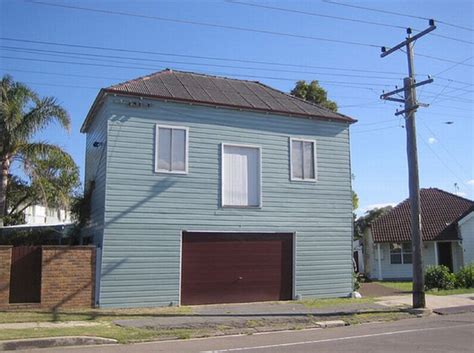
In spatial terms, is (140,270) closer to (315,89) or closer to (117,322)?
(117,322)

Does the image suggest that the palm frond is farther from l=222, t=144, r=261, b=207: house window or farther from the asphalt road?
the asphalt road

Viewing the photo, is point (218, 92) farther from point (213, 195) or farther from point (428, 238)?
point (428, 238)

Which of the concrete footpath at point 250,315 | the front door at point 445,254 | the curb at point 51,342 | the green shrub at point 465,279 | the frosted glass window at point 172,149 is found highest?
the frosted glass window at point 172,149

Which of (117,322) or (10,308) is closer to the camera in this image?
(117,322)

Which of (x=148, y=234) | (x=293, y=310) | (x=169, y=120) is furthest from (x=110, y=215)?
(x=293, y=310)

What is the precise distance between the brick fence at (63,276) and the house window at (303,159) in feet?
25.5

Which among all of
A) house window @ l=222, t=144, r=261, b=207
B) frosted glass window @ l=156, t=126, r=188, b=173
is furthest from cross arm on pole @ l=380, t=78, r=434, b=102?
frosted glass window @ l=156, t=126, r=188, b=173

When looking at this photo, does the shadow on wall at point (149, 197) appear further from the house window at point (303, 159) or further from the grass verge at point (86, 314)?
the house window at point (303, 159)

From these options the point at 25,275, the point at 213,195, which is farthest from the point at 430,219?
the point at 25,275

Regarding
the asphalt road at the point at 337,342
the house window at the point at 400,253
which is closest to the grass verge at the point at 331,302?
the asphalt road at the point at 337,342

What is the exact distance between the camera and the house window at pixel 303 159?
64.1 feet

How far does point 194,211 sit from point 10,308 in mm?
6188

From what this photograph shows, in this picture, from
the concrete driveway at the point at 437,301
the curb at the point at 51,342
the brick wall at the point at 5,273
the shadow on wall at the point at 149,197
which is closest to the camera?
the curb at the point at 51,342

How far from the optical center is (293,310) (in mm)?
16125
